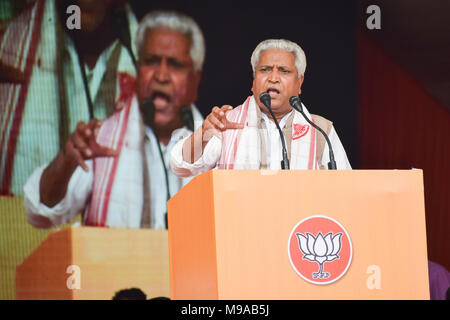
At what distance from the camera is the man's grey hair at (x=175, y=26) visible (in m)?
4.77

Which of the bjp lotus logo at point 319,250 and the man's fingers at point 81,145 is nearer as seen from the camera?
the bjp lotus logo at point 319,250

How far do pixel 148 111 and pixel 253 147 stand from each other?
7.75 feet

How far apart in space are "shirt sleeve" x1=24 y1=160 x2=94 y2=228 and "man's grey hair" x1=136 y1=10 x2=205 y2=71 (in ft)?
3.17

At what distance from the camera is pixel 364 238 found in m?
1.82

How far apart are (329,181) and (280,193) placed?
0.14 metres

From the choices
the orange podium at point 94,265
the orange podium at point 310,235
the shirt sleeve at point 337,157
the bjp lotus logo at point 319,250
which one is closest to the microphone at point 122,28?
the orange podium at point 94,265

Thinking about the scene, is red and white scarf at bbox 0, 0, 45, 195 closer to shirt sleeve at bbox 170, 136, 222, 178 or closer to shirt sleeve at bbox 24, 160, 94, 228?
shirt sleeve at bbox 24, 160, 94, 228

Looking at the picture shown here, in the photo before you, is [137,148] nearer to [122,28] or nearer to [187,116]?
[187,116]

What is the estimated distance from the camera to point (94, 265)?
455cm

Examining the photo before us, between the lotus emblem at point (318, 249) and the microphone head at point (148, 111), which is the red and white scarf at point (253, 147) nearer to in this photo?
the lotus emblem at point (318, 249)

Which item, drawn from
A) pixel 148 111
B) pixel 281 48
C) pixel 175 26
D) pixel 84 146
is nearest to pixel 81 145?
pixel 84 146

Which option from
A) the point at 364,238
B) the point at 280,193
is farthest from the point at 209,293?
the point at 364,238

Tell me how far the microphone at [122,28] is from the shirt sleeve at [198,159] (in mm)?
2391

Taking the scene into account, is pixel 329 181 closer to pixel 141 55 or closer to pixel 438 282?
pixel 438 282
